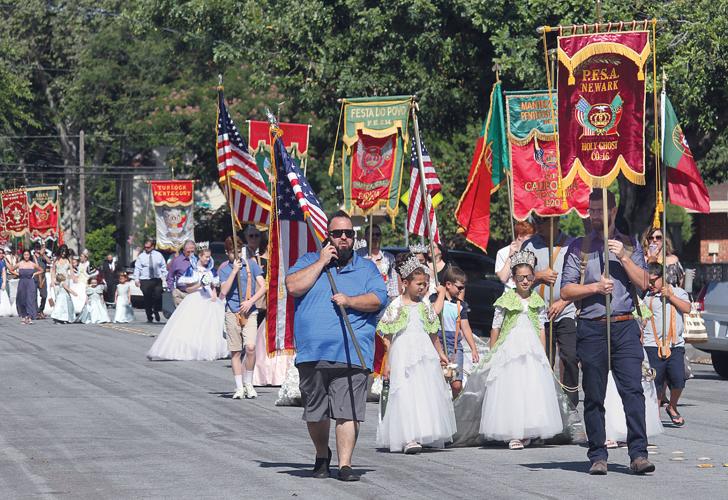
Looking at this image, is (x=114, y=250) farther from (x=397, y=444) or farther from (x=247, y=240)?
(x=397, y=444)

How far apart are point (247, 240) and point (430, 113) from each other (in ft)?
40.8

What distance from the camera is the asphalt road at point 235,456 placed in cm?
952

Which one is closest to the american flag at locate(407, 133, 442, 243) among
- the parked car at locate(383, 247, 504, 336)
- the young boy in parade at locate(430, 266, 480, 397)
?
the young boy in parade at locate(430, 266, 480, 397)

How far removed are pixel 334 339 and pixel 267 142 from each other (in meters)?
14.2

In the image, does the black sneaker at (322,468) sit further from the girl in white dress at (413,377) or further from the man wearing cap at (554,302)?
the man wearing cap at (554,302)

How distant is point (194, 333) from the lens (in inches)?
872

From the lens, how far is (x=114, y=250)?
71.6 metres

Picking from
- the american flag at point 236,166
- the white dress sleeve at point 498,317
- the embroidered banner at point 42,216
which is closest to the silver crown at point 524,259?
the white dress sleeve at point 498,317

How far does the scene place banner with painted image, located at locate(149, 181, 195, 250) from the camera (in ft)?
127

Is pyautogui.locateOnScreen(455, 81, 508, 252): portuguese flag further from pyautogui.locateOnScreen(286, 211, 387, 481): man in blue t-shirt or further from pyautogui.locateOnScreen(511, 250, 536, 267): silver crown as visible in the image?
pyautogui.locateOnScreen(286, 211, 387, 481): man in blue t-shirt

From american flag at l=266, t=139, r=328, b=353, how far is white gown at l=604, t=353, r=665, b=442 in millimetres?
2407

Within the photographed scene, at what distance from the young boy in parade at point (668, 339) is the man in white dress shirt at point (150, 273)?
19.8 meters

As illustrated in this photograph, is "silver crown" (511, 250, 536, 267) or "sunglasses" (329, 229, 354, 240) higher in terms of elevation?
"sunglasses" (329, 229, 354, 240)

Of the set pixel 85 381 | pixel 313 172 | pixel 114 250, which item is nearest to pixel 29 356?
pixel 85 381
